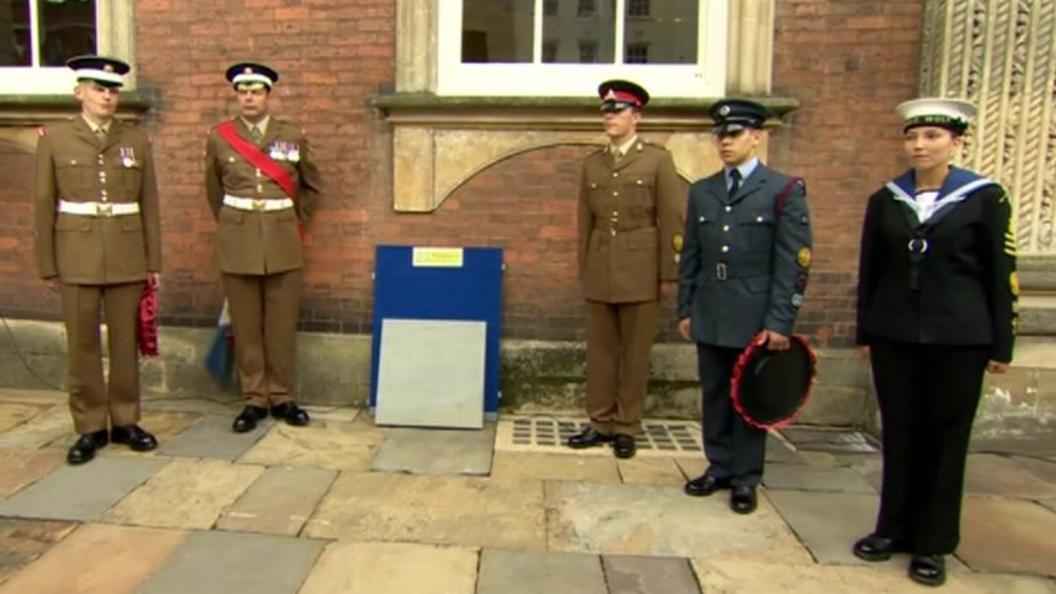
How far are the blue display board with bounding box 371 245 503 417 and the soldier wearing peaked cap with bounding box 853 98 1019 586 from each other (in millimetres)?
2430

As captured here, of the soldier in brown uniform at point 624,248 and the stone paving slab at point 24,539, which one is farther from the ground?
the soldier in brown uniform at point 624,248

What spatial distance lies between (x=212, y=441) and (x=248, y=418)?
0.29m

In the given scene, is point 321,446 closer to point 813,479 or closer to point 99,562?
point 99,562

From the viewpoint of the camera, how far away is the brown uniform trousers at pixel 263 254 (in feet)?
15.7

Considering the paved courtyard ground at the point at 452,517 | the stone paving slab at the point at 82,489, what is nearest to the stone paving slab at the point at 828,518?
the paved courtyard ground at the point at 452,517

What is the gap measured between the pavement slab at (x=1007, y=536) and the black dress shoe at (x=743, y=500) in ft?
2.90

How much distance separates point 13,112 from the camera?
5508 millimetres

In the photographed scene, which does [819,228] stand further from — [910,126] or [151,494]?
[151,494]

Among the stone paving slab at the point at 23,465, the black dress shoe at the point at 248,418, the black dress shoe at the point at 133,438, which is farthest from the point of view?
the black dress shoe at the point at 248,418

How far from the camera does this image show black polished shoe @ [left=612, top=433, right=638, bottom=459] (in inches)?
180

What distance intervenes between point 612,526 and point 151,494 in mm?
2238

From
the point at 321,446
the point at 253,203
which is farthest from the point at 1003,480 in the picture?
the point at 253,203

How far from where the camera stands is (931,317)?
3150 millimetres

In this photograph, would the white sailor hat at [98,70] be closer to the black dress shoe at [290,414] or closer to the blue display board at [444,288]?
the blue display board at [444,288]
